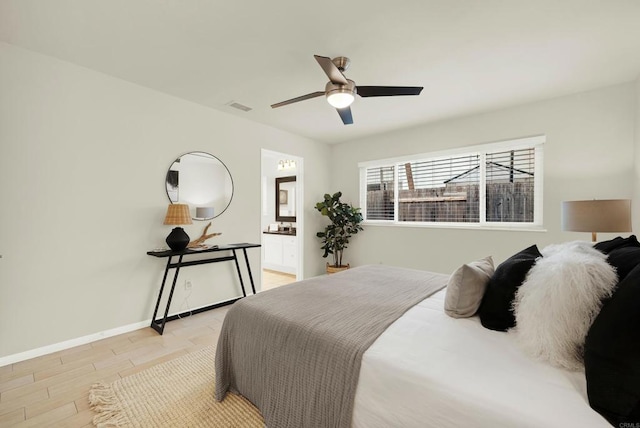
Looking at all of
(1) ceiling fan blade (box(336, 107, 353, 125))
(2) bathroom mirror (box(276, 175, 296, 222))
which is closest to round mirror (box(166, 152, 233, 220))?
(1) ceiling fan blade (box(336, 107, 353, 125))

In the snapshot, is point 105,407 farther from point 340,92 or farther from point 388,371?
point 340,92

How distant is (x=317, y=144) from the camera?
5082 millimetres

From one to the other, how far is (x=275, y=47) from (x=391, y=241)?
10.9ft

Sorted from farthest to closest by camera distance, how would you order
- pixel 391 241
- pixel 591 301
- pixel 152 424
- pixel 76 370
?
pixel 391 241 < pixel 76 370 < pixel 152 424 < pixel 591 301

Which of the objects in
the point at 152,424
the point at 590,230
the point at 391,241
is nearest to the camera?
the point at 152,424

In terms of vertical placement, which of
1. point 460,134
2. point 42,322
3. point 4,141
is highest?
point 460,134

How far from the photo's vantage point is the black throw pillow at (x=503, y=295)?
4.26ft

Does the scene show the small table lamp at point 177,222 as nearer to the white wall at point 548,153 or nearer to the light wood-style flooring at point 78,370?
the light wood-style flooring at point 78,370

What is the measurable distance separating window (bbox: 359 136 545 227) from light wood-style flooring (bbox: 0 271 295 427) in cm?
324

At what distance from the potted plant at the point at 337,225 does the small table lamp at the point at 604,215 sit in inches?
113

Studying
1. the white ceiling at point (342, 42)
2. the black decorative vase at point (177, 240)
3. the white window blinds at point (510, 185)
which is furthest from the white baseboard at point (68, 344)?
the white window blinds at point (510, 185)

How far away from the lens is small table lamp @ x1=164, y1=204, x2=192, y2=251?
2.92 metres

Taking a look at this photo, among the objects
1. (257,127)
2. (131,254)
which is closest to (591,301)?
(131,254)

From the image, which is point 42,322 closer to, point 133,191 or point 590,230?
point 133,191
